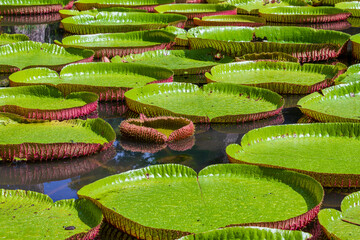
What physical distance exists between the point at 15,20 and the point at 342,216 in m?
7.36

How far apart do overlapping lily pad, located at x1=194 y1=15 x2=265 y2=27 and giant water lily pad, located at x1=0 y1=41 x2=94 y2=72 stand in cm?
241

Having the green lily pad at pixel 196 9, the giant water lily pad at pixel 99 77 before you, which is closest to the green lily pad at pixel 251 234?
the giant water lily pad at pixel 99 77

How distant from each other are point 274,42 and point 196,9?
12.3ft

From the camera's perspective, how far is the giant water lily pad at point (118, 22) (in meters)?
8.18

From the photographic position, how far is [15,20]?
9180 mm

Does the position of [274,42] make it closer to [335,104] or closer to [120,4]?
[335,104]

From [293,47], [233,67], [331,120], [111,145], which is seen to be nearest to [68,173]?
[111,145]

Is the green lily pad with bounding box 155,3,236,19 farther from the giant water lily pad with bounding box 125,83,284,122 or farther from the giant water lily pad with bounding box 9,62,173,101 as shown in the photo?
the giant water lily pad with bounding box 125,83,284,122

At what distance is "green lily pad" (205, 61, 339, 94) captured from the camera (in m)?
5.42

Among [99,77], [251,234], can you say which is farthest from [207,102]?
[251,234]

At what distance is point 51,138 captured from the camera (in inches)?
162

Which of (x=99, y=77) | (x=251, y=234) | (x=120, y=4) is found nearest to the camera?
(x=251, y=234)

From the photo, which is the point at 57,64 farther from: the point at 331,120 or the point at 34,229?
the point at 34,229

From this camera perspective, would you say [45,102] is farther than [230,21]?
No
